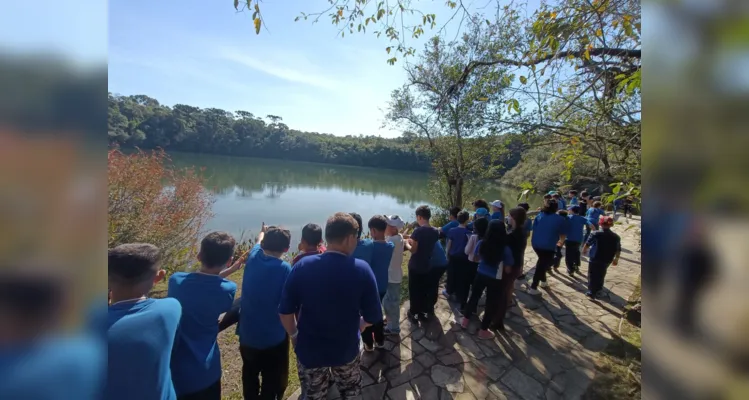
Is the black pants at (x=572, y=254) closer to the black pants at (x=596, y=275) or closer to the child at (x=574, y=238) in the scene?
the child at (x=574, y=238)

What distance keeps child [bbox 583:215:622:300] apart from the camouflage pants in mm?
4127

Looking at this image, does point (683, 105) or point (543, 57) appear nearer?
point (683, 105)

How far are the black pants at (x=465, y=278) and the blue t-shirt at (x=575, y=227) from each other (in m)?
2.32

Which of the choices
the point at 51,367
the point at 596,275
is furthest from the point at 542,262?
the point at 51,367

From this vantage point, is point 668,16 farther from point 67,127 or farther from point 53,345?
point 53,345

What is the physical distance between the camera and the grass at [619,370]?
9.36 ft

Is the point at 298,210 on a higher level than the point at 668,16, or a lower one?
lower

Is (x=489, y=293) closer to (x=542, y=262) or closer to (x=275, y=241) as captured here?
(x=542, y=262)

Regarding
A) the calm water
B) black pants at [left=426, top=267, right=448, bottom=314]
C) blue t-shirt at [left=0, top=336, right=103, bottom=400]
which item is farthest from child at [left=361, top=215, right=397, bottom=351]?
the calm water

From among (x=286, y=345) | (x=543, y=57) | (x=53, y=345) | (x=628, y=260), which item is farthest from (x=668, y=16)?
(x=628, y=260)

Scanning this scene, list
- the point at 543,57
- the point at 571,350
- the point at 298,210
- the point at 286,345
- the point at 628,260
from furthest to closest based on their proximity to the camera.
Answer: the point at 298,210
the point at 628,260
the point at 571,350
the point at 543,57
the point at 286,345

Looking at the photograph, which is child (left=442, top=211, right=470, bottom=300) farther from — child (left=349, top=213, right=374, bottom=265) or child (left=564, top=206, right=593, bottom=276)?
child (left=564, top=206, right=593, bottom=276)

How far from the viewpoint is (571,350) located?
3.50 m

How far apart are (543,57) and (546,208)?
2.59 meters
